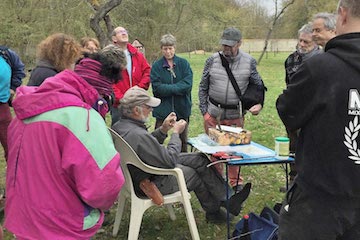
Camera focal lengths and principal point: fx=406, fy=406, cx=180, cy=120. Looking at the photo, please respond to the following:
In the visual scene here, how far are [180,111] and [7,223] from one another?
9.97ft

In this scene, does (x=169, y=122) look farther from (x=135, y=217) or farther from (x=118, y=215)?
(x=118, y=215)

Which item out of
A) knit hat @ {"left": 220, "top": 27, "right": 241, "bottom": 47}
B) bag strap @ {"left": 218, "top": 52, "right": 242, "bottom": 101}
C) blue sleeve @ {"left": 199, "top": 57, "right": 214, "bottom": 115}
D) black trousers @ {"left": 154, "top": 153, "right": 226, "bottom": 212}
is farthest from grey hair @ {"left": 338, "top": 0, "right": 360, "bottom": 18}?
blue sleeve @ {"left": 199, "top": 57, "right": 214, "bottom": 115}

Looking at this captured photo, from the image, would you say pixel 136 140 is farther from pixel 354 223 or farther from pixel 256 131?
pixel 256 131

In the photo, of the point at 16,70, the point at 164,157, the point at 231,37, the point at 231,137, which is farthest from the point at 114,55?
the point at 16,70

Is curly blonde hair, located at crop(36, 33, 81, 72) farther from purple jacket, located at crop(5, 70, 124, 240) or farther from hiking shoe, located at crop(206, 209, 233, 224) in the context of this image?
hiking shoe, located at crop(206, 209, 233, 224)

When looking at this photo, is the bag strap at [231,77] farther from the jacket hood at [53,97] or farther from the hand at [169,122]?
the jacket hood at [53,97]

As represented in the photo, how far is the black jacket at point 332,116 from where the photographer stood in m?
1.59

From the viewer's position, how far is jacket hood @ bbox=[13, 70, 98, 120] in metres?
1.77

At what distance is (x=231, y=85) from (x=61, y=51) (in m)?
2.02

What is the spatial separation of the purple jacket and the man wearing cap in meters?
2.40

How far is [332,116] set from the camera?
1.63m

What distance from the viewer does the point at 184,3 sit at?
76.9ft

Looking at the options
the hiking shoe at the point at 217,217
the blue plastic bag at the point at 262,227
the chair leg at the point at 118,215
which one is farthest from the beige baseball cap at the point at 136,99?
the hiking shoe at the point at 217,217

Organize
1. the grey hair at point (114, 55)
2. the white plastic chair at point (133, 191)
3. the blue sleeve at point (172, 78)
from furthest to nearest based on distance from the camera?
the blue sleeve at point (172, 78), the white plastic chair at point (133, 191), the grey hair at point (114, 55)
